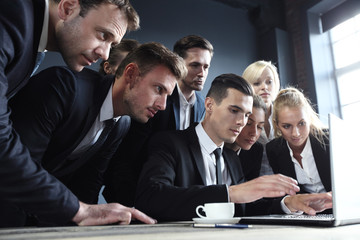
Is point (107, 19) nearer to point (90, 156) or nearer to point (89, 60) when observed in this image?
point (89, 60)

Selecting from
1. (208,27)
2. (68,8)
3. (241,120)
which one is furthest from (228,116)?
(208,27)

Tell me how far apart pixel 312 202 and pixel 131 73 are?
A: 44.6 inches

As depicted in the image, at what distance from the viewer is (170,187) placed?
1386mm

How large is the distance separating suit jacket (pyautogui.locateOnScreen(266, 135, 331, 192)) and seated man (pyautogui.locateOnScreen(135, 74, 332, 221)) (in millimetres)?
345

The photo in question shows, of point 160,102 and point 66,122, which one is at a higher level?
point 160,102

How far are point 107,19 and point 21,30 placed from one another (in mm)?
485

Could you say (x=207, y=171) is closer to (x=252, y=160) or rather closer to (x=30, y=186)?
(x=252, y=160)

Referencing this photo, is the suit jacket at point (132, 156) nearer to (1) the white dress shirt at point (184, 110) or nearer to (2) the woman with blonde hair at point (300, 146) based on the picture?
(1) the white dress shirt at point (184, 110)

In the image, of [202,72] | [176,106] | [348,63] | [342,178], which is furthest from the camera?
[348,63]

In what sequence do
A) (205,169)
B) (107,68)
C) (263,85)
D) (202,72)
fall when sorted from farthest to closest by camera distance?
(263,85) < (202,72) < (107,68) < (205,169)

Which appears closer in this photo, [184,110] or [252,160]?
[252,160]

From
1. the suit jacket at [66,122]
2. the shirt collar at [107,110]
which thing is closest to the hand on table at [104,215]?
the suit jacket at [66,122]

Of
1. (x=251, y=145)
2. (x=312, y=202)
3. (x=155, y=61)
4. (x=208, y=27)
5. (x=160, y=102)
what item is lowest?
(x=312, y=202)

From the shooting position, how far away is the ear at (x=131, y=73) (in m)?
1.89
